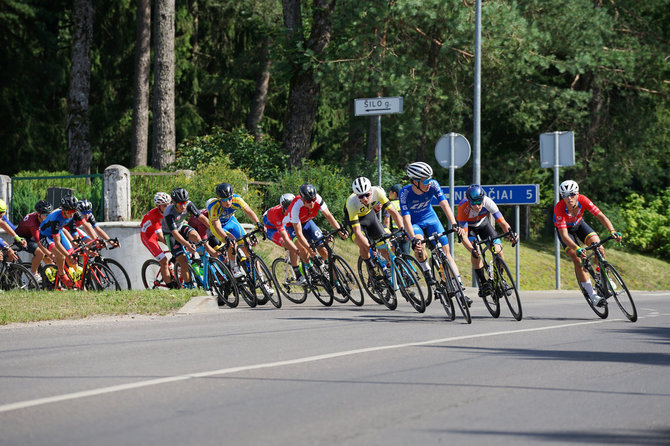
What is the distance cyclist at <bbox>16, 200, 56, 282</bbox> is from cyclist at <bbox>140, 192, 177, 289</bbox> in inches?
67.7

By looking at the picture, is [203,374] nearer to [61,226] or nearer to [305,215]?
[305,215]

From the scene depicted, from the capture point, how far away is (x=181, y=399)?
23.0 feet

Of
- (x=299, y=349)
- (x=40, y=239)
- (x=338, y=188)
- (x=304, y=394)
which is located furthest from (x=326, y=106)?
(x=304, y=394)

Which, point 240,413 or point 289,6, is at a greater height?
point 289,6

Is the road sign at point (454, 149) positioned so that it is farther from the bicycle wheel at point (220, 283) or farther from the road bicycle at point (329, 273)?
the bicycle wheel at point (220, 283)

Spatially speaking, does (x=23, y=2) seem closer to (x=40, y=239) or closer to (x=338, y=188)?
(x=338, y=188)

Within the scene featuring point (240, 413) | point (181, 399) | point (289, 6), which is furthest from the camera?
point (289, 6)

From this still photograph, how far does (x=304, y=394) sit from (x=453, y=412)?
1.19m

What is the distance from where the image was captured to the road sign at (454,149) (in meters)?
19.8

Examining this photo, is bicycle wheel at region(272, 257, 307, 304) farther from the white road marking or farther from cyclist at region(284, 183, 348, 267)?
the white road marking

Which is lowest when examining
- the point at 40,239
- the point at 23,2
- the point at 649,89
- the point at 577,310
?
the point at 577,310

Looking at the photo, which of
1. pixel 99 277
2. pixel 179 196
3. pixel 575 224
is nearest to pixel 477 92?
pixel 575 224

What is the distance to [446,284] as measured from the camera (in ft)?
41.8

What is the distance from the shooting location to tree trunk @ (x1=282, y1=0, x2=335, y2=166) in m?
25.9
